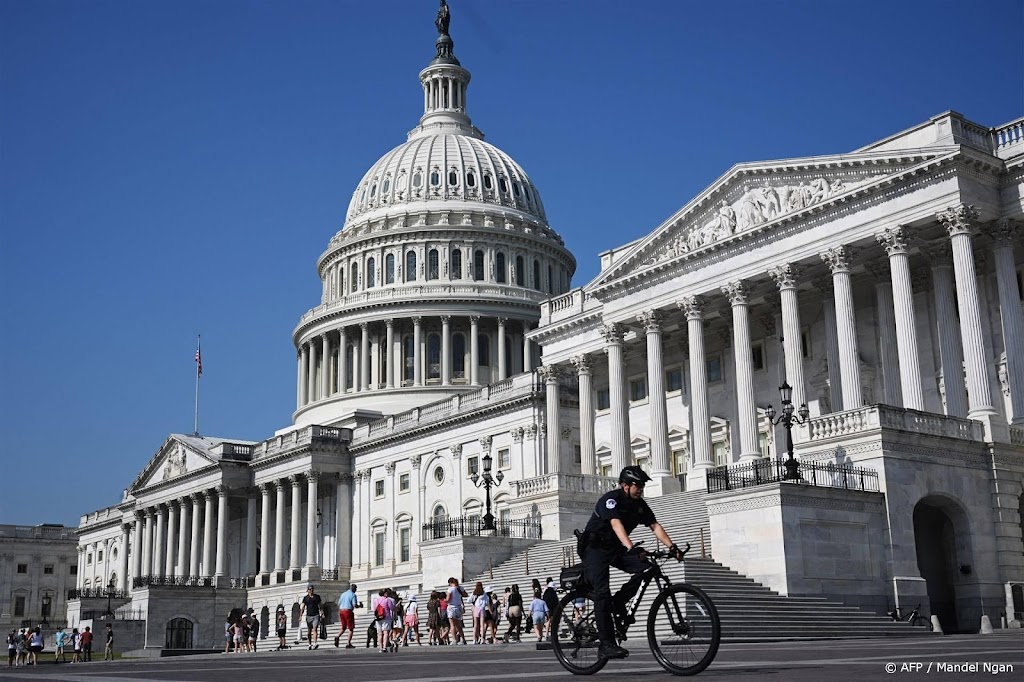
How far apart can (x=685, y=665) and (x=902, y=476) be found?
3049cm

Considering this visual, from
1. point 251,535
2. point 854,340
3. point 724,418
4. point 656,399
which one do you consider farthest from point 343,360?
point 854,340

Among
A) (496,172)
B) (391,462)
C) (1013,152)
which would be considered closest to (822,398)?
(1013,152)

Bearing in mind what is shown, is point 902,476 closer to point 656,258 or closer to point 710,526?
point 710,526

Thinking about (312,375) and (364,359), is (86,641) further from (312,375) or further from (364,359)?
(312,375)

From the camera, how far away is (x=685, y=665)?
1296 centimetres

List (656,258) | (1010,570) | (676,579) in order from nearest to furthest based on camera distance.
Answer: (676,579), (1010,570), (656,258)

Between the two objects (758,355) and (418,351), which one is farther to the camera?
(418,351)

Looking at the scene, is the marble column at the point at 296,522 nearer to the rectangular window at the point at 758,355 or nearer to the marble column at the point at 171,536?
the marble column at the point at 171,536

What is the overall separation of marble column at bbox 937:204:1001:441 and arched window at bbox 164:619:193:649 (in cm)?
6666

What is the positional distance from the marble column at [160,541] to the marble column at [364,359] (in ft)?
72.8

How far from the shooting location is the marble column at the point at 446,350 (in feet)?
360

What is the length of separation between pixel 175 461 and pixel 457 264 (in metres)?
32.3

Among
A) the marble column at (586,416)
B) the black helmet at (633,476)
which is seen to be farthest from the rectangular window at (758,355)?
the black helmet at (633,476)

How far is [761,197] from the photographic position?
54031 millimetres
